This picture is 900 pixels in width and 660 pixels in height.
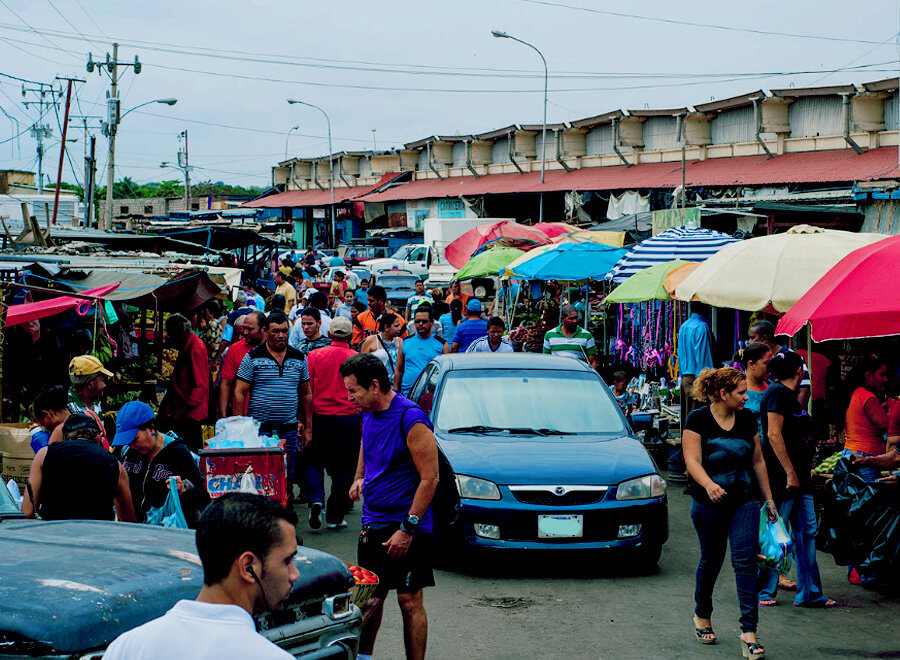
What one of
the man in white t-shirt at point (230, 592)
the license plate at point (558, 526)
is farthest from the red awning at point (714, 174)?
the man in white t-shirt at point (230, 592)

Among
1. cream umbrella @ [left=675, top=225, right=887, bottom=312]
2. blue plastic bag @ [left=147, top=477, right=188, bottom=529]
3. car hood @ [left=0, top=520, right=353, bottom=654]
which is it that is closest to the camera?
car hood @ [left=0, top=520, right=353, bottom=654]

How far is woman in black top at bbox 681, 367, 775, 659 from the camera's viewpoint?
6473 millimetres

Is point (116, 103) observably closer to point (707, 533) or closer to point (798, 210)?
point (798, 210)

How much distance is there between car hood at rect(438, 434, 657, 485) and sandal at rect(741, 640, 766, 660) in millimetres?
2050

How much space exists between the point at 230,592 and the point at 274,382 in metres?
6.96

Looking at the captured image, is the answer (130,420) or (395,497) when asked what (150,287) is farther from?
(395,497)

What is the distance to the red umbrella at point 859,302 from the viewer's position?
6840 millimetres

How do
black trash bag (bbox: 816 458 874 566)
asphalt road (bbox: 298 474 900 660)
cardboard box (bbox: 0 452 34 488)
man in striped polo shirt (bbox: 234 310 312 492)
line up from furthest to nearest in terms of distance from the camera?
cardboard box (bbox: 0 452 34 488), man in striped polo shirt (bbox: 234 310 312 492), black trash bag (bbox: 816 458 874 566), asphalt road (bbox: 298 474 900 660)

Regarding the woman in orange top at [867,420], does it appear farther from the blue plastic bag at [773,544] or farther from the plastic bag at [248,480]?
the plastic bag at [248,480]

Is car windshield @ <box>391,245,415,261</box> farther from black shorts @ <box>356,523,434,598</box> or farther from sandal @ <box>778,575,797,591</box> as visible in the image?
black shorts @ <box>356,523,434,598</box>

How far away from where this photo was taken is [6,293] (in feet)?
38.2

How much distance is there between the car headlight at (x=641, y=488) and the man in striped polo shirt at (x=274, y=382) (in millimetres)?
2969

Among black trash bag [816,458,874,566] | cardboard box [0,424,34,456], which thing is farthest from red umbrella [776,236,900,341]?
cardboard box [0,424,34,456]

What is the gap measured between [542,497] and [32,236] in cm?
1334
